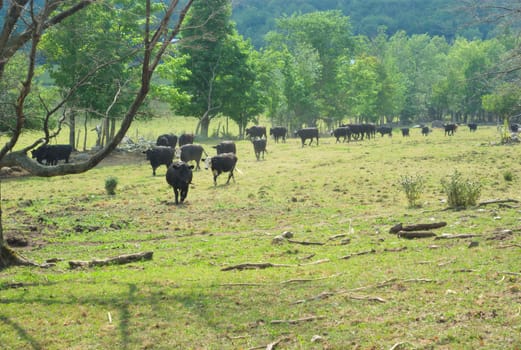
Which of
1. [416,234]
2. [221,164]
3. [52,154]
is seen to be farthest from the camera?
[52,154]

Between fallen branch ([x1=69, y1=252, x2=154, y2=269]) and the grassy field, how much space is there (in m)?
0.23

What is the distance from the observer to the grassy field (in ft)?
23.8

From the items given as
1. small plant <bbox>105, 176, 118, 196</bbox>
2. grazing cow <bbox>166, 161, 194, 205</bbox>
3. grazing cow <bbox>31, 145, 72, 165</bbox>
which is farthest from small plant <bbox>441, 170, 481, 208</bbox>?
grazing cow <bbox>31, 145, 72, 165</bbox>

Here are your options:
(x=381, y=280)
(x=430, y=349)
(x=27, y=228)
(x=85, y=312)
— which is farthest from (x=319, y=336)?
(x=27, y=228)

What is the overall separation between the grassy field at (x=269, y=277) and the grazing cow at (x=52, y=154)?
16.2 m

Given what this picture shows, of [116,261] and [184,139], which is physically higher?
[184,139]

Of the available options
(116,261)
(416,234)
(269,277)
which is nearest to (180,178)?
(116,261)

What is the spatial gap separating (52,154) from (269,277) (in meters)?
30.7

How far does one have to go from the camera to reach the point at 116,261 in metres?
11.9

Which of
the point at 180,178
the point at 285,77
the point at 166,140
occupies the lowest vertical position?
the point at 180,178

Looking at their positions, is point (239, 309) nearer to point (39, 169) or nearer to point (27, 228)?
point (39, 169)

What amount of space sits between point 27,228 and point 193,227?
14.9ft

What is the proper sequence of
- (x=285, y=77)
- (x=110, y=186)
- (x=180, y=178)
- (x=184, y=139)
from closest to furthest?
(x=180, y=178) < (x=110, y=186) < (x=184, y=139) < (x=285, y=77)

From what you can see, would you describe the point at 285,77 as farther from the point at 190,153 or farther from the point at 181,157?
the point at 181,157
